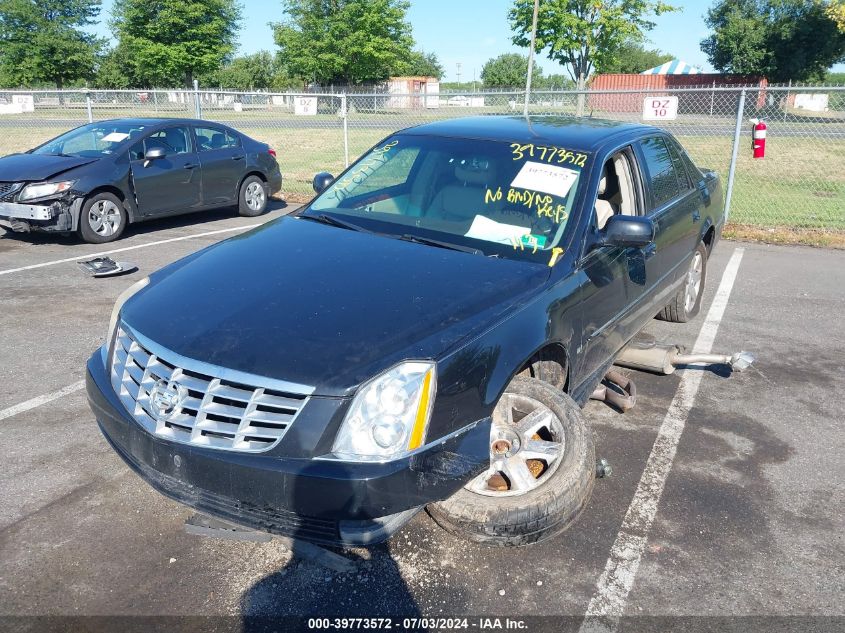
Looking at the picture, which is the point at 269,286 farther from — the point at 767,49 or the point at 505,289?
the point at 767,49

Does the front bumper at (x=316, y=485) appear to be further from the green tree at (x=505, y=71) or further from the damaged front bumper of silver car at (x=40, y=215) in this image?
the green tree at (x=505, y=71)

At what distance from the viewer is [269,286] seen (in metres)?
3.13

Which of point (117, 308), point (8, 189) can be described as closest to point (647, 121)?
point (8, 189)

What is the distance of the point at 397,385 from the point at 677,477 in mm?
1956

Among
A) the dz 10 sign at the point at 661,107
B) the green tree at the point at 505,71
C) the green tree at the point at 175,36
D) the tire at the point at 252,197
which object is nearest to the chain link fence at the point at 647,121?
the dz 10 sign at the point at 661,107

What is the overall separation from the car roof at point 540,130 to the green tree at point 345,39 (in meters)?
51.1

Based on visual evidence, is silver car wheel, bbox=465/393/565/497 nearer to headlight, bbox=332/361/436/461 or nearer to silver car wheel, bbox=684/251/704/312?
headlight, bbox=332/361/436/461

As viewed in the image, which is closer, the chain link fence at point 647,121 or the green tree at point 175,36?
the chain link fence at point 647,121

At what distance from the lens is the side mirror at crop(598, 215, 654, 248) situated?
3.64 m

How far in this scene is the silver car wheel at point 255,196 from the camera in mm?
11196

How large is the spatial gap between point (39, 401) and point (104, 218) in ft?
17.0

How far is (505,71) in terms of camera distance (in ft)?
306

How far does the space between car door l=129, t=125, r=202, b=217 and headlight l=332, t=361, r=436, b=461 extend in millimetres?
7782

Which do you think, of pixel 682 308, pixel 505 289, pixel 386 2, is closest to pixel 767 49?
pixel 386 2
